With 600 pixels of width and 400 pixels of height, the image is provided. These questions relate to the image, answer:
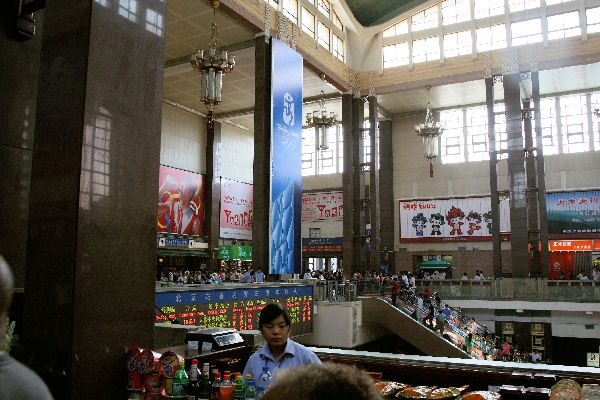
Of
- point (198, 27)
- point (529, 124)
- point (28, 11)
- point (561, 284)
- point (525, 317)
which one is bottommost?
point (525, 317)

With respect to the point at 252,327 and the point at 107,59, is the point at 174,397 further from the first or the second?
the point at 252,327

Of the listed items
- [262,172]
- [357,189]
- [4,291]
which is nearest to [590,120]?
[357,189]

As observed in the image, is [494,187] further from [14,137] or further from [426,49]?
[14,137]

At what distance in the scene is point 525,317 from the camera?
2088 centimetres

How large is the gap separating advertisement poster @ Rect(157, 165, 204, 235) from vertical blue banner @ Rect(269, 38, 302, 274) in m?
9.35

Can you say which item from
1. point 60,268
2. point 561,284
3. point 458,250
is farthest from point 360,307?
point 60,268

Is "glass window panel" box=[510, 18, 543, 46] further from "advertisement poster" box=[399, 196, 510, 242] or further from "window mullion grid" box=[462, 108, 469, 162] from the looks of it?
"advertisement poster" box=[399, 196, 510, 242]

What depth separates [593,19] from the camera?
22.2 metres

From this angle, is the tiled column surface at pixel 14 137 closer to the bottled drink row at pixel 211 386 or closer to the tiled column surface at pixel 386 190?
the bottled drink row at pixel 211 386

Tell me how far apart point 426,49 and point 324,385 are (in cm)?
2661

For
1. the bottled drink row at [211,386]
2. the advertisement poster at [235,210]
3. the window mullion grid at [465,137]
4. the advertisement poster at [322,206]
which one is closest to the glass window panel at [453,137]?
the window mullion grid at [465,137]

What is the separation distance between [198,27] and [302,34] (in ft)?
13.9

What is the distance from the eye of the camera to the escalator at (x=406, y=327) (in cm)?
1617

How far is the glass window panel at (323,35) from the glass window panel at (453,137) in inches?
374
